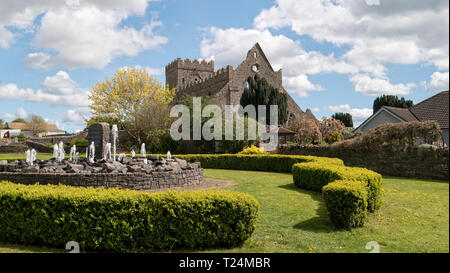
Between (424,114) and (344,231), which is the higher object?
(424,114)

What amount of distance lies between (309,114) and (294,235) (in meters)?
41.9

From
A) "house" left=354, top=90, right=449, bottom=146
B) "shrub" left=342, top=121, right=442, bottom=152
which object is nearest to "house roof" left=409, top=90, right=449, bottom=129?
"house" left=354, top=90, right=449, bottom=146

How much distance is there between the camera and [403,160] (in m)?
16.1

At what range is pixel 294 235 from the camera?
6.29 meters

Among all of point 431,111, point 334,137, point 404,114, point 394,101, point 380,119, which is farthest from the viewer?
point 394,101

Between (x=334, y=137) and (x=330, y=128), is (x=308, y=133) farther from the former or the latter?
(x=330, y=128)

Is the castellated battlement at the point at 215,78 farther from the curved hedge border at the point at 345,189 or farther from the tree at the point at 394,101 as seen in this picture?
the curved hedge border at the point at 345,189

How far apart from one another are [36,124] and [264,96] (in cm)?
6313

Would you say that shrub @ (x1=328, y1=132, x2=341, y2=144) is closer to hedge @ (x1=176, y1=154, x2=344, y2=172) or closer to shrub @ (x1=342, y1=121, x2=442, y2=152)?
shrub @ (x1=342, y1=121, x2=442, y2=152)

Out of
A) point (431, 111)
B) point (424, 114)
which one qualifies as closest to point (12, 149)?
point (424, 114)

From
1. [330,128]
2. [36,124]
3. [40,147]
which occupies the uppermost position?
[36,124]

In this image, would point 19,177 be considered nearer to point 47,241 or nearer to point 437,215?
point 47,241

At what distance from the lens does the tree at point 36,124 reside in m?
77.8
